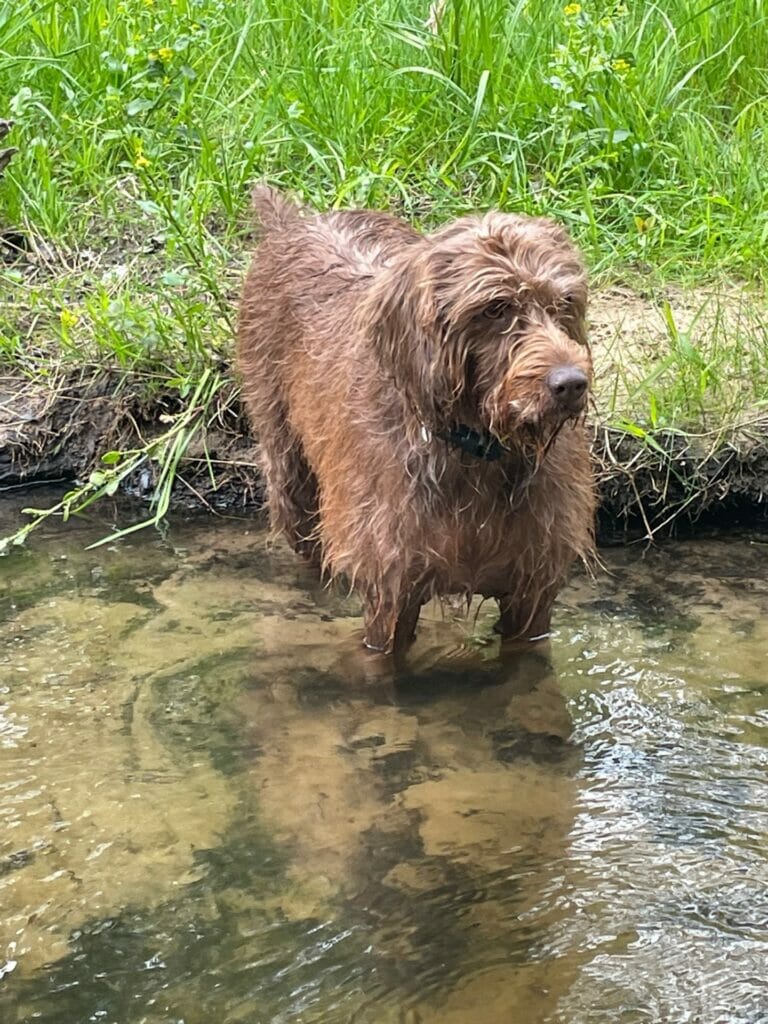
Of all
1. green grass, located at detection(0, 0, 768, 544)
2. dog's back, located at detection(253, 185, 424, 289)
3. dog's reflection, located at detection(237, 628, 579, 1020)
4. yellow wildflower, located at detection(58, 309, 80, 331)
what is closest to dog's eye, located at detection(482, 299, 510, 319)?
dog's back, located at detection(253, 185, 424, 289)

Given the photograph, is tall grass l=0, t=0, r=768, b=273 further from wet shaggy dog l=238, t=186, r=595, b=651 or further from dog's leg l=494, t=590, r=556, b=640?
dog's leg l=494, t=590, r=556, b=640

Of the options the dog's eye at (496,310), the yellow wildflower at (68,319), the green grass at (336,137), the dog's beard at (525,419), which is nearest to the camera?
the dog's beard at (525,419)

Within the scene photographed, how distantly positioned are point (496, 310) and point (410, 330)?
26 cm

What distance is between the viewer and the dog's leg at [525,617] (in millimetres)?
3973

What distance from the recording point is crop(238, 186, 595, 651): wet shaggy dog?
3.30 m

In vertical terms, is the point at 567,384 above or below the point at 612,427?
above

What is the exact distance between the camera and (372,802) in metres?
3.54

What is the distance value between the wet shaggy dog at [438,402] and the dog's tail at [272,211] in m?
0.20

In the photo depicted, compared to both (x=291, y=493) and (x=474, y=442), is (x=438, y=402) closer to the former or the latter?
(x=474, y=442)

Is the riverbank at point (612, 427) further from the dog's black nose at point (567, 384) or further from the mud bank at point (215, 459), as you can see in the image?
the dog's black nose at point (567, 384)

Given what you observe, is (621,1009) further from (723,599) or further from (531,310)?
(723,599)

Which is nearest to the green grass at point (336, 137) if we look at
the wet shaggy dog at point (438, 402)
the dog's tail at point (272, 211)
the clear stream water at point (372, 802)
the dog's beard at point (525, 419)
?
the dog's tail at point (272, 211)

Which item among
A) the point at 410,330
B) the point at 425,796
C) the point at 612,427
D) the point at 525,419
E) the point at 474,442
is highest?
the point at 410,330

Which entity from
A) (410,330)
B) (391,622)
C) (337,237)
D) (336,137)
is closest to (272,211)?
(337,237)
